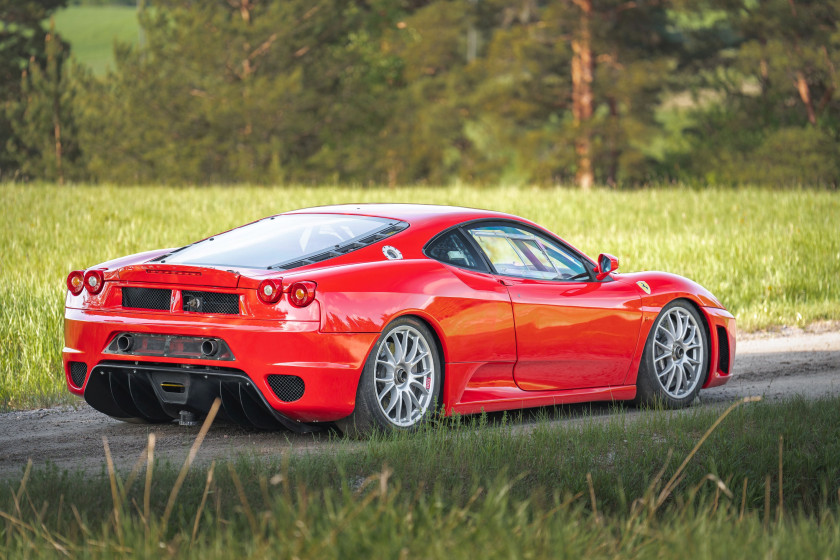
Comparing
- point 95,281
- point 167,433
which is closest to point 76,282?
point 95,281

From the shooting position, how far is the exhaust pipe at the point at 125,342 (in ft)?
19.8

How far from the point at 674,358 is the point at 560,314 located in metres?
1.23

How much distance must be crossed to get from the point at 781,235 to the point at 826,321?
4.86 meters

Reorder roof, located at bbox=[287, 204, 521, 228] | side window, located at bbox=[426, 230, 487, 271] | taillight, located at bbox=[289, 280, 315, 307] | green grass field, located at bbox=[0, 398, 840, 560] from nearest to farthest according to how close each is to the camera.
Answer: green grass field, located at bbox=[0, 398, 840, 560] → taillight, located at bbox=[289, 280, 315, 307] → side window, located at bbox=[426, 230, 487, 271] → roof, located at bbox=[287, 204, 521, 228]

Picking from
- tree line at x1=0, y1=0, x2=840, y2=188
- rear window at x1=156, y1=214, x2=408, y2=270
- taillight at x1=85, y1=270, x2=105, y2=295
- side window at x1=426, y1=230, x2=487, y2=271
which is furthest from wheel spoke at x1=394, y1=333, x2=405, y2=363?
tree line at x1=0, y1=0, x2=840, y2=188

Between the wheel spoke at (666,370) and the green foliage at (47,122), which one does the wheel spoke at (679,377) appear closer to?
the wheel spoke at (666,370)

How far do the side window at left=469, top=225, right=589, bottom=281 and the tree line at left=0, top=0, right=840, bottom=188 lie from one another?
3351 centimetres

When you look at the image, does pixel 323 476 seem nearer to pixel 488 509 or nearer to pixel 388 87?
pixel 488 509

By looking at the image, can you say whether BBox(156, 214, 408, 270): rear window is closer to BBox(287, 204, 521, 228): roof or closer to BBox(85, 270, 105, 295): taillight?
BBox(287, 204, 521, 228): roof

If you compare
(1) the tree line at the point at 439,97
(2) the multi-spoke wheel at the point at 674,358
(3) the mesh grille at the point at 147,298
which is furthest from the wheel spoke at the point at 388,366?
(1) the tree line at the point at 439,97

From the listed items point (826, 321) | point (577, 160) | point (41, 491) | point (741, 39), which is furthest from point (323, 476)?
point (741, 39)

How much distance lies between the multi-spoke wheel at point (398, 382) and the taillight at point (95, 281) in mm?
1534

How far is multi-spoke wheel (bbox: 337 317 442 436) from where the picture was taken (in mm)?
5891

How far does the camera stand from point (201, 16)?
44750 millimetres
